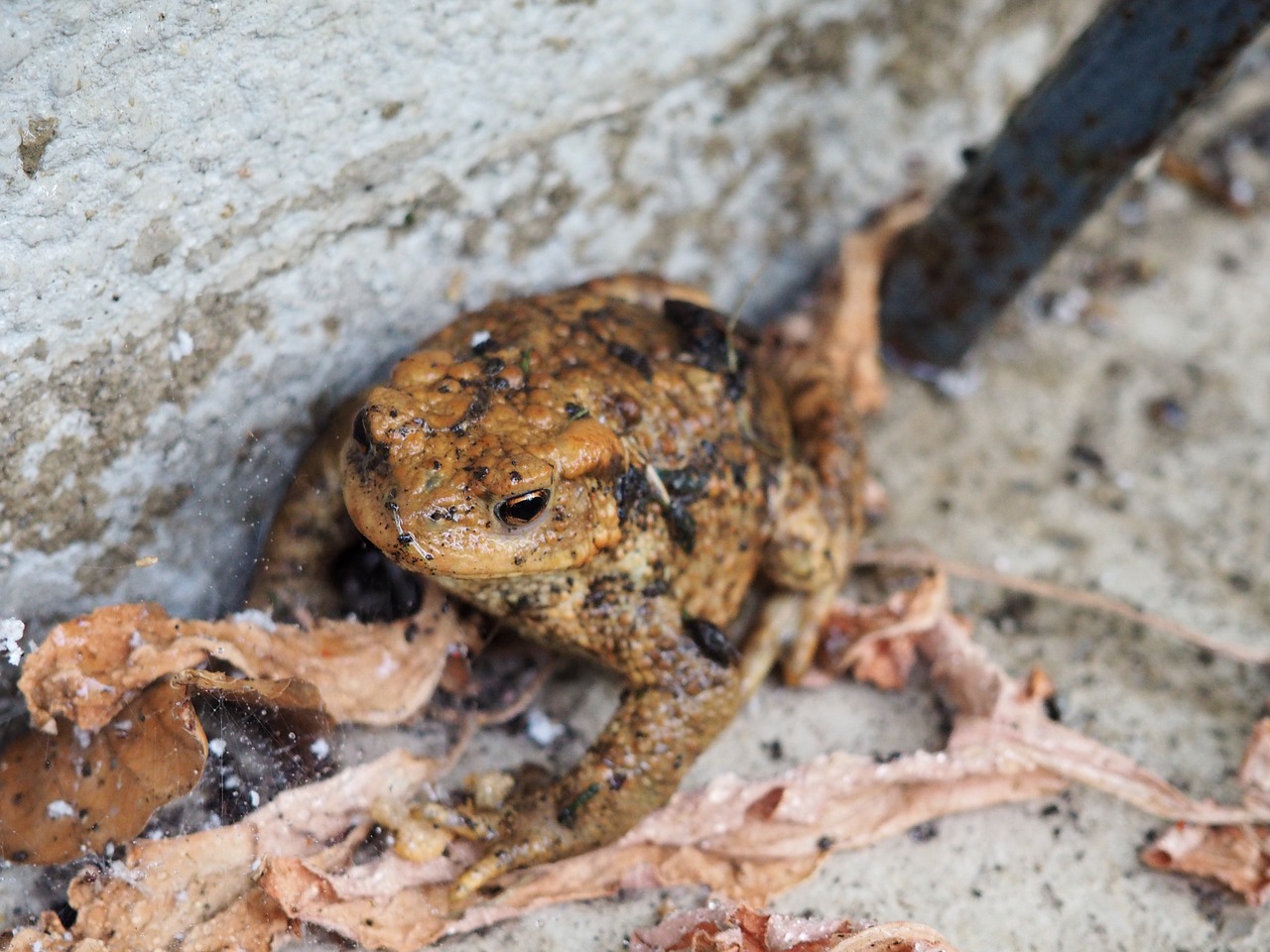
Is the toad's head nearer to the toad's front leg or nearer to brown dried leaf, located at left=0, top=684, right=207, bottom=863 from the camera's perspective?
the toad's front leg

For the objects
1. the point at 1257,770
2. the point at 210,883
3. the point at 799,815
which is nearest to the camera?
the point at 210,883

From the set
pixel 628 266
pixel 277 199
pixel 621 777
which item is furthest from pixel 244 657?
pixel 628 266

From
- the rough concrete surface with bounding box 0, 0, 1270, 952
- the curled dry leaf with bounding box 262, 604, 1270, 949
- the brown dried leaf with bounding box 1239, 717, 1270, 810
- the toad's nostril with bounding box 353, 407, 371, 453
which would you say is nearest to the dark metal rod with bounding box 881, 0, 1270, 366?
the rough concrete surface with bounding box 0, 0, 1270, 952

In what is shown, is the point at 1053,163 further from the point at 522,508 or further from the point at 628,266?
the point at 522,508

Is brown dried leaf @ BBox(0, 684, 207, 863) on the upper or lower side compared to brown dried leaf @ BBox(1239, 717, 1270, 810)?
upper

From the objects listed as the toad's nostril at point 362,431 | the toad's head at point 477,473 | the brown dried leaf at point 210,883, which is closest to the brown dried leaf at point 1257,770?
the toad's head at point 477,473

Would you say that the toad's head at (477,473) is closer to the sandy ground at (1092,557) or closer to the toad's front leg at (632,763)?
A: the toad's front leg at (632,763)
